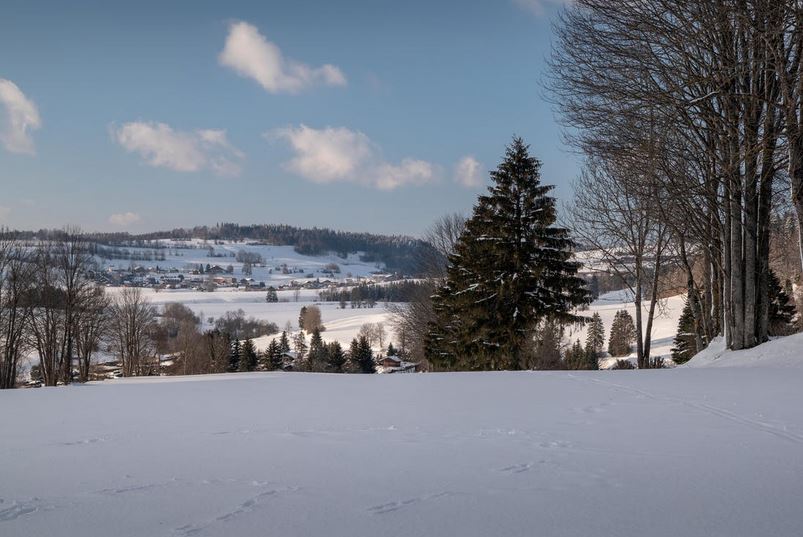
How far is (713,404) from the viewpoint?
5.75 meters

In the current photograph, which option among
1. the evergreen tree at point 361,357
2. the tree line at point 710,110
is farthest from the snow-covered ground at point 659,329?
the tree line at point 710,110

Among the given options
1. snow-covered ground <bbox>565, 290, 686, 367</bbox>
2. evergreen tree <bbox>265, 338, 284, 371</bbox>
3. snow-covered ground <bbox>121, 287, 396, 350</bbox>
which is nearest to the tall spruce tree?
evergreen tree <bbox>265, 338, 284, 371</bbox>

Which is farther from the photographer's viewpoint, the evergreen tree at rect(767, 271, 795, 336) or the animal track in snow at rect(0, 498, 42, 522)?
the evergreen tree at rect(767, 271, 795, 336)

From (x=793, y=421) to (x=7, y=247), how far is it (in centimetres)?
3065

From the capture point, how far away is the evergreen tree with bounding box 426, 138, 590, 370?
20641 mm

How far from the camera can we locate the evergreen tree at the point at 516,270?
67.7ft

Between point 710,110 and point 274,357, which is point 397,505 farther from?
point 274,357

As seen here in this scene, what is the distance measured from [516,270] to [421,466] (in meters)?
17.7

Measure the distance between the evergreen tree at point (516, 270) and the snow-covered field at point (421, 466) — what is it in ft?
44.9

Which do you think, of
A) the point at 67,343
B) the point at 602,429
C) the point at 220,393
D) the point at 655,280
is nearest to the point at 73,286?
the point at 67,343

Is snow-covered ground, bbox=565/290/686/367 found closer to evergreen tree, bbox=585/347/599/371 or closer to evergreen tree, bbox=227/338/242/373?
evergreen tree, bbox=585/347/599/371

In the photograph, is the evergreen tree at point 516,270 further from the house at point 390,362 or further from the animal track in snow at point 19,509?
the house at point 390,362

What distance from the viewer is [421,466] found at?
11.9 feet

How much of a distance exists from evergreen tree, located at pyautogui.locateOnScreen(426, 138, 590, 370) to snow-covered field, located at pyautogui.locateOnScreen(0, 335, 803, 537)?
1369 centimetres
